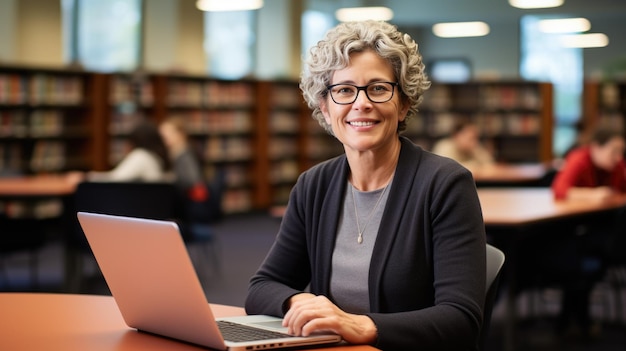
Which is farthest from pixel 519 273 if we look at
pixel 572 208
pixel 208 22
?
pixel 208 22

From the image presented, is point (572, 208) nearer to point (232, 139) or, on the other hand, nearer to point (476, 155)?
point (476, 155)

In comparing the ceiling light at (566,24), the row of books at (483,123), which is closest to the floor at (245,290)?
the row of books at (483,123)

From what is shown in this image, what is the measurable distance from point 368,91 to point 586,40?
16369mm

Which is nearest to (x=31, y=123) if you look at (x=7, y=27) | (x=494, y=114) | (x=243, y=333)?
(x=7, y=27)

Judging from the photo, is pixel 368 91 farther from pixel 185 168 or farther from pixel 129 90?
pixel 129 90

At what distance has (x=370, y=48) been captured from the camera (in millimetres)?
1968

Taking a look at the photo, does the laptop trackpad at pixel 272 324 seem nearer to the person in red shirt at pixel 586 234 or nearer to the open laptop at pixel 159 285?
the open laptop at pixel 159 285

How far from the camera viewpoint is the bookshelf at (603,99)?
1205 centimetres

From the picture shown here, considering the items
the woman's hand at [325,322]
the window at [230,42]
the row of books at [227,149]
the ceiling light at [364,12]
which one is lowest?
the row of books at [227,149]

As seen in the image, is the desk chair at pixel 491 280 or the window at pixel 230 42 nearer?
the desk chair at pixel 491 280

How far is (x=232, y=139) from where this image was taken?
12.0 metres

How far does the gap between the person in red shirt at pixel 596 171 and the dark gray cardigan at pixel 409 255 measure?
136 inches

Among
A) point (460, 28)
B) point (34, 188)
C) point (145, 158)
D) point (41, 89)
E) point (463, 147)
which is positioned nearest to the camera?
point (34, 188)

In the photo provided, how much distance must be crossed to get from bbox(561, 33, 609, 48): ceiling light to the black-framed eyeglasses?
16141mm
